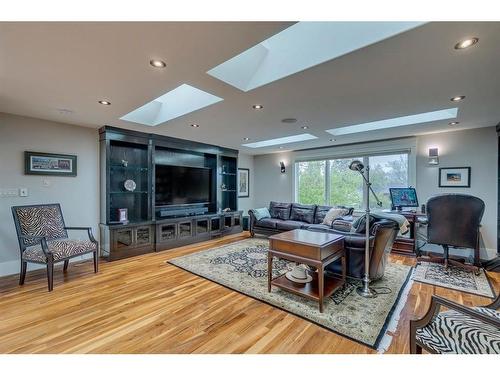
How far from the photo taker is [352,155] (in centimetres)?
541

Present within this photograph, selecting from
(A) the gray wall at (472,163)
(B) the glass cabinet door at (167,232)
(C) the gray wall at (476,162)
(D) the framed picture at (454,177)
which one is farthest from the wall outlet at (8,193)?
(D) the framed picture at (454,177)

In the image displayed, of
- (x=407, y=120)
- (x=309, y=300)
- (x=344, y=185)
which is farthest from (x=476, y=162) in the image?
(x=309, y=300)

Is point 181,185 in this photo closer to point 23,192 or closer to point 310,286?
point 23,192

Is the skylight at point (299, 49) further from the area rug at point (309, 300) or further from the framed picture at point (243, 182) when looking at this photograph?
the framed picture at point (243, 182)

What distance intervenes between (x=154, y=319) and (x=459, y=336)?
2.28m

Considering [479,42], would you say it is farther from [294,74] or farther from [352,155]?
[352,155]

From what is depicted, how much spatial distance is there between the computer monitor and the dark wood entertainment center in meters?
3.67

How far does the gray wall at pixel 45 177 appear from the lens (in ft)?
10.8

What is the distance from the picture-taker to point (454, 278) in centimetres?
317

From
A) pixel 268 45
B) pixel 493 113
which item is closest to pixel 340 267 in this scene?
pixel 268 45

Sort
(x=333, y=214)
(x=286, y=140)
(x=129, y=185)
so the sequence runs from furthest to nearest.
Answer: (x=286, y=140)
(x=333, y=214)
(x=129, y=185)

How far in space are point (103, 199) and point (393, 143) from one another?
5750 mm

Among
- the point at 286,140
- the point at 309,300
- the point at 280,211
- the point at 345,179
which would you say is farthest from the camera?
the point at 280,211
